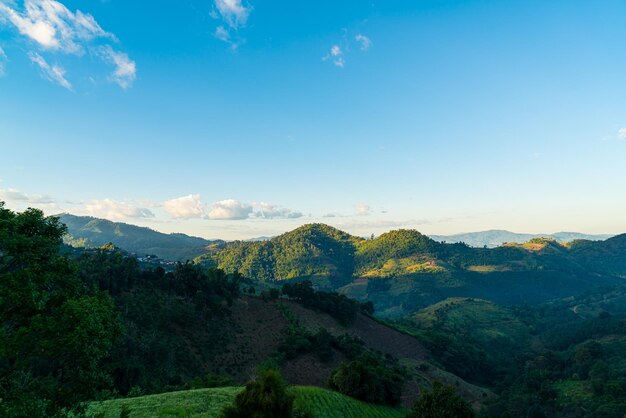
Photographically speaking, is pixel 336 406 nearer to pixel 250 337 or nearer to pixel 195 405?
pixel 195 405

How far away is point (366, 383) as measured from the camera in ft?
194

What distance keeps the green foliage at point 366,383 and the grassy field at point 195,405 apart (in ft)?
16.8

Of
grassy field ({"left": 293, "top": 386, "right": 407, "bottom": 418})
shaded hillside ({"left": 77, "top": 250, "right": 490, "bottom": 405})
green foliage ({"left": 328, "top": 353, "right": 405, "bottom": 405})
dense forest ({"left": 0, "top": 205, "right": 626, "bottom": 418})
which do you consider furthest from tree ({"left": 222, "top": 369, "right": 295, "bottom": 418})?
green foliage ({"left": 328, "top": 353, "right": 405, "bottom": 405})

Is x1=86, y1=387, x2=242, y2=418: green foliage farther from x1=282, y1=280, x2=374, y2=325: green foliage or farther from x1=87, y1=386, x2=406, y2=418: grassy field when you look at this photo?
x1=282, y1=280, x2=374, y2=325: green foliage

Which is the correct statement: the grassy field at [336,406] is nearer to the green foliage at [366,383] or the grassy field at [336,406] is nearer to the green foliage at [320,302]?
the green foliage at [366,383]

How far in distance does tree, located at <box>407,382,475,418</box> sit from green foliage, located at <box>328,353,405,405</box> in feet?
72.8

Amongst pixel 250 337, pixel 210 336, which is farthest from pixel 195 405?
pixel 250 337

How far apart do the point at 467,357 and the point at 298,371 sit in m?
80.1

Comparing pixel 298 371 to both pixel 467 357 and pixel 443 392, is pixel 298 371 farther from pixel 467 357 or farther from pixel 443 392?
pixel 467 357

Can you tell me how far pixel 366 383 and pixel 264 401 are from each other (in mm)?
47393

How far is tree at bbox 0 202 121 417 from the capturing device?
16.1 meters

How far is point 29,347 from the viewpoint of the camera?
16859 millimetres

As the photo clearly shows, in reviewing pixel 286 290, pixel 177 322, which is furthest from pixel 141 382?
pixel 286 290

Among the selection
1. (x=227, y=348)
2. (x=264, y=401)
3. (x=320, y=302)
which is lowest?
(x=227, y=348)
